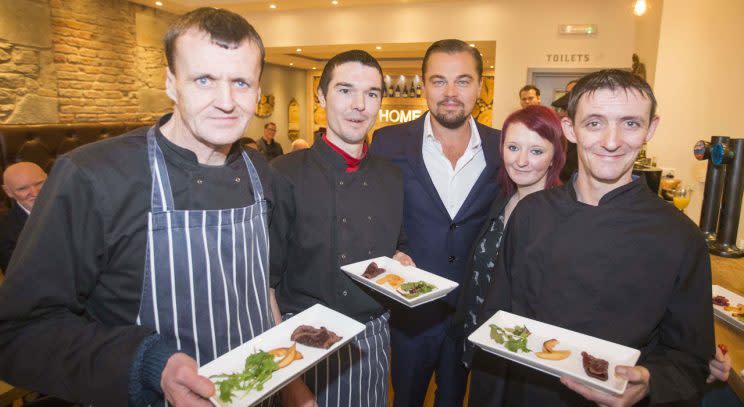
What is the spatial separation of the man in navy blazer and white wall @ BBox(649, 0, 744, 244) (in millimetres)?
2558

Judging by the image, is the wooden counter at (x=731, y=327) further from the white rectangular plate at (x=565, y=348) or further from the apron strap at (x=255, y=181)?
the apron strap at (x=255, y=181)

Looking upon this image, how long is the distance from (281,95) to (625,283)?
13238mm

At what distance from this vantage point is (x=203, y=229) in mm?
1392

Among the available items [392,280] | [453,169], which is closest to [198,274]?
[392,280]

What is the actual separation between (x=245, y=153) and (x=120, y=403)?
920 millimetres

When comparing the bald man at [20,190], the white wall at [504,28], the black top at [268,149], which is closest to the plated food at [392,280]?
the bald man at [20,190]

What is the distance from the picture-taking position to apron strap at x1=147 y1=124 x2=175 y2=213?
1310 mm

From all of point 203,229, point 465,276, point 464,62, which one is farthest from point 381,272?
point 464,62

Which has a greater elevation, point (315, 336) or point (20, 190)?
point (20, 190)

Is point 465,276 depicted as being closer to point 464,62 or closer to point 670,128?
point 464,62

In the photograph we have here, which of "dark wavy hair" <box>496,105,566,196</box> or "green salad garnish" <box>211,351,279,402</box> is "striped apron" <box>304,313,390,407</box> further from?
"dark wavy hair" <box>496,105,566,196</box>

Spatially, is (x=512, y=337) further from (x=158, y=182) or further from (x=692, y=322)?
(x=158, y=182)

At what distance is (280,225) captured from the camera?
1.95 m

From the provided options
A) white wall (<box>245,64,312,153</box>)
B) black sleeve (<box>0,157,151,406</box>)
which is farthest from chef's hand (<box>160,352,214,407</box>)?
white wall (<box>245,64,312,153</box>)
